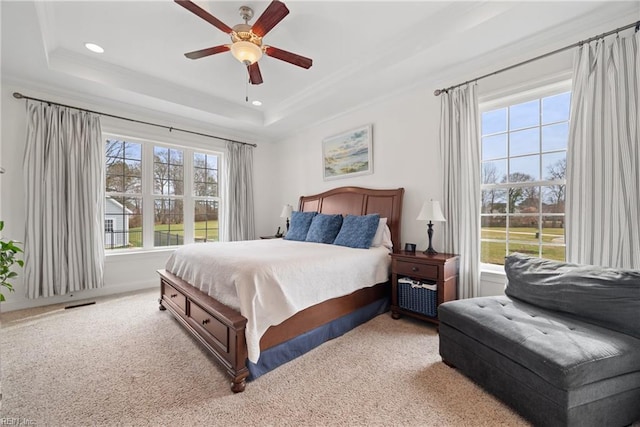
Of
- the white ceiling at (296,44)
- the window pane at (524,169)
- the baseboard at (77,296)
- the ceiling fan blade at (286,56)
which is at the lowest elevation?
the baseboard at (77,296)

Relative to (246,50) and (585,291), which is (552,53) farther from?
(246,50)

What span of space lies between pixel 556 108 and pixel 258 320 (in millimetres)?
3142

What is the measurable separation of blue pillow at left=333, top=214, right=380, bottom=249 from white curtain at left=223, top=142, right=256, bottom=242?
7.40 feet

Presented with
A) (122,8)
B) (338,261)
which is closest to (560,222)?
(338,261)

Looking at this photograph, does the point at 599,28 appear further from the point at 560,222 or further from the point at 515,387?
the point at 515,387

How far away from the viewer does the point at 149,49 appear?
2.77m

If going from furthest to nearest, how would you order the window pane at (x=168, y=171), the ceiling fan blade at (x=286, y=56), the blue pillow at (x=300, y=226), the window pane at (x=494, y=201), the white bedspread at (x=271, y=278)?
the window pane at (x=168, y=171), the blue pillow at (x=300, y=226), the window pane at (x=494, y=201), the ceiling fan blade at (x=286, y=56), the white bedspread at (x=271, y=278)

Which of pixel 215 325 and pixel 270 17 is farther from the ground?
pixel 270 17

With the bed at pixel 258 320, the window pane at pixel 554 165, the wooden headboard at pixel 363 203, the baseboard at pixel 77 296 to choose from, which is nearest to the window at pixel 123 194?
the baseboard at pixel 77 296

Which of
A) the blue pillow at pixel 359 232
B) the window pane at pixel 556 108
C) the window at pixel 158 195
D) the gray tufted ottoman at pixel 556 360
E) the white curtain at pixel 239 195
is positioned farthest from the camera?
the white curtain at pixel 239 195

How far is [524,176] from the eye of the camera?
262 centimetres

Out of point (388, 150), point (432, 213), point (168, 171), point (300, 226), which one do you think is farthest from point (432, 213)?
point (168, 171)

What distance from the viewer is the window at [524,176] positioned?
2408mm

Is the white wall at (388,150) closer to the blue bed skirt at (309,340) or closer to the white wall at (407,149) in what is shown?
the white wall at (407,149)
